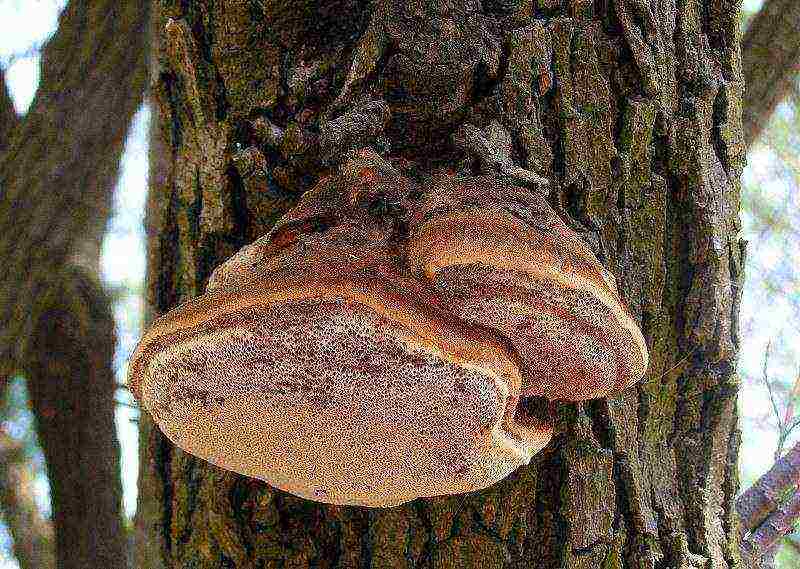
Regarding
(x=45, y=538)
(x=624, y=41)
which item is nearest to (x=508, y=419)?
(x=624, y=41)

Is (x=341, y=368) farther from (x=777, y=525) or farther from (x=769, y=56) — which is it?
(x=769, y=56)

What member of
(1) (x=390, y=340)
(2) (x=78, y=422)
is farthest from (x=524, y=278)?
(2) (x=78, y=422)

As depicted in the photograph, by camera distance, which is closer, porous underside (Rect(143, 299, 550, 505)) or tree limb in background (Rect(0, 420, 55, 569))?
porous underside (Rect(143, 299, 550, 505))

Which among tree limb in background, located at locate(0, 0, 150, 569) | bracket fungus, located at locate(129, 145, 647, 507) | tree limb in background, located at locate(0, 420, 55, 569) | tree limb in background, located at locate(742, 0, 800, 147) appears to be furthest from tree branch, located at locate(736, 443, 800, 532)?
tree limb in background, located at locate(0, 420, 55, 569)

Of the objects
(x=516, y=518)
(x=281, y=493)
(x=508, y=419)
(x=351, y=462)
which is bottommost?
(x=281, y=493)

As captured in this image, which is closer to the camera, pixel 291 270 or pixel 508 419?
pixel 291 270

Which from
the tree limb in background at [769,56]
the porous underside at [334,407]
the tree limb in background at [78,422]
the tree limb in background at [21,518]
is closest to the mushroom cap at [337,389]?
the porous underside at [334,407]

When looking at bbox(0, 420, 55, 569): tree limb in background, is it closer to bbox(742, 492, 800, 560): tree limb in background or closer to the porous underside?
the porous underside

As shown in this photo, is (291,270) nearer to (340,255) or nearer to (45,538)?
(340,255)

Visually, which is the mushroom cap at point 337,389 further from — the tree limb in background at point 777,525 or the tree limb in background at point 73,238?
the tree limb in background at point 73,238
